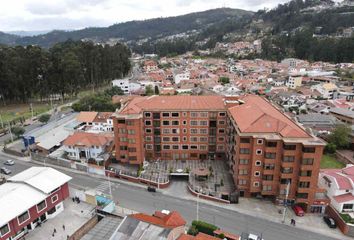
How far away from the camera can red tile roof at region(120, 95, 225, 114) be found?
172 ft

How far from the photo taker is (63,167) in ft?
176

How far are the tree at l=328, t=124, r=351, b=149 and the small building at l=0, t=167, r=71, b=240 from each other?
2157 inches

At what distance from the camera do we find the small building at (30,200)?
33534mm

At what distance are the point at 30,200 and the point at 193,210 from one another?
22356 mm

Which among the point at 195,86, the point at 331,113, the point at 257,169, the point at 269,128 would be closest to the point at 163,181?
the point at 257,169

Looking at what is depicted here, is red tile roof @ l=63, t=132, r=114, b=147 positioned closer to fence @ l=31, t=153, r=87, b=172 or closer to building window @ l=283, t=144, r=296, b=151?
fence @ l=31, t=153, r=87, b=172

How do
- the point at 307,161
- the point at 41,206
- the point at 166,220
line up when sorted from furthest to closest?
the point at 307,161, the point at 41,206, the point at 166,220

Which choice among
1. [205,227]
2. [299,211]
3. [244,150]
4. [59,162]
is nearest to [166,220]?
[205,227]

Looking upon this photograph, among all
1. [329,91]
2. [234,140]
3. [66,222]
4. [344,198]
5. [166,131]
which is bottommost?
[66,222]

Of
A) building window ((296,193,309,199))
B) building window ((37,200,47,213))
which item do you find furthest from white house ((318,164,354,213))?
building window ((37,200,47,213))

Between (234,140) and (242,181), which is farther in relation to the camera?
(234,140)

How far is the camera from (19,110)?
9006 centimetres

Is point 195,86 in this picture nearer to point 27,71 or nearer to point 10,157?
point 27,71

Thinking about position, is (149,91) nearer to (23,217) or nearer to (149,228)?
(23,217)
